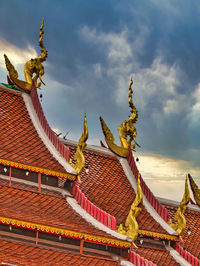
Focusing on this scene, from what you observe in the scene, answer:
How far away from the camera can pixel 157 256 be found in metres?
17.2

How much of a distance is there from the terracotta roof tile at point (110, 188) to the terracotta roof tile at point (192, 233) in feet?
6.50

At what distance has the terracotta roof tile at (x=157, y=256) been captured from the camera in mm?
16906

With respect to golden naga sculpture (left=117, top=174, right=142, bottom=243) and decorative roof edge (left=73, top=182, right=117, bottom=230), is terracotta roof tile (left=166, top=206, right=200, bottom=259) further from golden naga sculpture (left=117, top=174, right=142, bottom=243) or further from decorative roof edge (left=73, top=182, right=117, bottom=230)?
decorative roof edge (left=73, top=182, right=117, bottom=230)

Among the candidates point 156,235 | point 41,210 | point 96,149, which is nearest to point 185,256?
point 156,235

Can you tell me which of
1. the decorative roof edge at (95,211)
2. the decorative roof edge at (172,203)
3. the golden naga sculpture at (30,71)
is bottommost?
the decorative roof edge at (95,211)

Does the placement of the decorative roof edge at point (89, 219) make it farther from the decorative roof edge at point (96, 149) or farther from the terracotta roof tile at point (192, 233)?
the terracotta roof tile at point (192, 233)

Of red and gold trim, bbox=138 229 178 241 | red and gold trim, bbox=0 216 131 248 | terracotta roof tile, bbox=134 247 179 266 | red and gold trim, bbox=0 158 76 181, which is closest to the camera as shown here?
red and gold trim, bbox=0 216 131 248

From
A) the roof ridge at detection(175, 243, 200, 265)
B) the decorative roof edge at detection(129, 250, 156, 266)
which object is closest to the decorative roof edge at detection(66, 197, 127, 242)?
the decorative roof edge at detection(129, 250, 156, 266)

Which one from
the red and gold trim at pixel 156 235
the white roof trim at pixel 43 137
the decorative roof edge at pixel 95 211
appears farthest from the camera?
the red and gold trim at pixel 156 235

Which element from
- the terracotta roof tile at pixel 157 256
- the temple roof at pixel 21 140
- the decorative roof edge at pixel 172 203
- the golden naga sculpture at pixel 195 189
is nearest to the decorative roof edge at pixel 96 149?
the temple roof at pixel 21 140

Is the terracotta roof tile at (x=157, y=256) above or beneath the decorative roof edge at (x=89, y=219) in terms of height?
beneath

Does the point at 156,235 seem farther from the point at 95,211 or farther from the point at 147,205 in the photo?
the point at 95,211

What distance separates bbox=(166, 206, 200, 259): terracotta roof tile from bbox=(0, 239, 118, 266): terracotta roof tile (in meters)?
5.19

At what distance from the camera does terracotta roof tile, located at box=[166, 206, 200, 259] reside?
18938 millimetres
